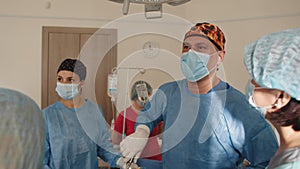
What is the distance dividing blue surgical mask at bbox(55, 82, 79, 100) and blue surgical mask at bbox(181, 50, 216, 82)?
71 centimetres

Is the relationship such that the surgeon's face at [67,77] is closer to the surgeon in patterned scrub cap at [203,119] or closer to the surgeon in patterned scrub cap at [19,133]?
the surgeon in patterned scrub cap at [203,119]

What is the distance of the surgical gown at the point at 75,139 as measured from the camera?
1585 mm

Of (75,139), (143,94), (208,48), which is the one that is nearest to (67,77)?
(75,139)

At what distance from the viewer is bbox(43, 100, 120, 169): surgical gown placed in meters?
1.58

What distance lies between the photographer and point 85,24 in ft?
12.8

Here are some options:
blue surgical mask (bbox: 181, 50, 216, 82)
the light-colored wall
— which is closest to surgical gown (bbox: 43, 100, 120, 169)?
blue surgical mask (bbox: 181, 50, 216, 82)

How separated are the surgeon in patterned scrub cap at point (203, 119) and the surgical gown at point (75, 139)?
0.35 m

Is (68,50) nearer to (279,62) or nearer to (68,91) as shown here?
(68,91)

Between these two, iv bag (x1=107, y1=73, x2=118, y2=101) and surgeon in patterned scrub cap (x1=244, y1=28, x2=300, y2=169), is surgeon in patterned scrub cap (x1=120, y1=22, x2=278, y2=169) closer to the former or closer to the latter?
surgeon in patterned scrub cap (x1=244, y1=28, x2=300, y2=169)

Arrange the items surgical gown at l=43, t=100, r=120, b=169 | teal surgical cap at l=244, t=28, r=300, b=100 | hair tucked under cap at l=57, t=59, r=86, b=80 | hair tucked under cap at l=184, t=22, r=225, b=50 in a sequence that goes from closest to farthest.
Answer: teal surgical cap at l=244, t=28, r=300, b=100
hair tucked under cap at l=184, t=22, r=225, b=50
surgical gown at l=43, t=100, r=120, b=169
hair tucked under cap at l=57, t=59, r=86, b=80

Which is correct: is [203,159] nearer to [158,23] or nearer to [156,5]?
[156,5]

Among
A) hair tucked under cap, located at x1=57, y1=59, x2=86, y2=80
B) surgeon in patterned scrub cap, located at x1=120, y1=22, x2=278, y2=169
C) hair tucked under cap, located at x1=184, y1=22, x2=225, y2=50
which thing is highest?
hair tucked under cap, located at x1=184, y1=22, x2=225, y2=50

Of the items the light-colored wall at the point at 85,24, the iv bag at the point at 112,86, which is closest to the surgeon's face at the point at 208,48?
the light-colored wall at the point at 85,24

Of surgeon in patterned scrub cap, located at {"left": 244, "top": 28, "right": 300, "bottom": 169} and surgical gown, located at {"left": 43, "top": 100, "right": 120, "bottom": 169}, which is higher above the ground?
surgeon in patterned scrub cap, located at {"left": 244, "top": 28, "right": 300, "bottom": 169}
